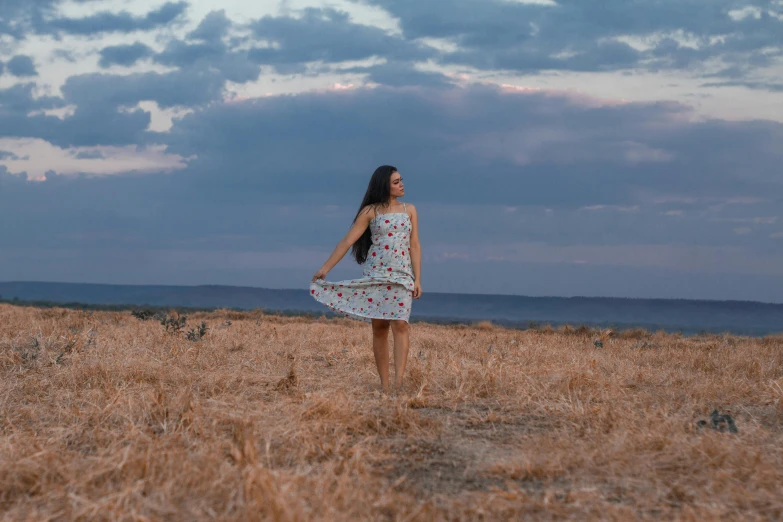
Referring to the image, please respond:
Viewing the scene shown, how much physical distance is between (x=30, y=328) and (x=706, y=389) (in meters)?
9.54

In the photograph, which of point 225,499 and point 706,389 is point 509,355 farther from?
point 225,499

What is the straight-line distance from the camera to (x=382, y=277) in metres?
7.06

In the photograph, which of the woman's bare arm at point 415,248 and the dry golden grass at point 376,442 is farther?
the woman's bare arm at point 415,248

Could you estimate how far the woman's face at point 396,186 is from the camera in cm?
710

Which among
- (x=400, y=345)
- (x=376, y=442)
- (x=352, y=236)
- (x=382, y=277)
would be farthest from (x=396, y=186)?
(x=376, y=442)

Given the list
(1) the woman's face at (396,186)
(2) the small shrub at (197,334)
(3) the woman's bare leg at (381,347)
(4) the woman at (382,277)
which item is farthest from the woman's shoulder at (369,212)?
(2) the small shrub at (197,334)

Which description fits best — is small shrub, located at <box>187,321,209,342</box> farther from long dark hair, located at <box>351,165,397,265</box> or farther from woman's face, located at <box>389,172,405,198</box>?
woman's face, located at <box>389,172,405,198</box>

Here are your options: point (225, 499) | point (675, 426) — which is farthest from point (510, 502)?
point (675, 426)

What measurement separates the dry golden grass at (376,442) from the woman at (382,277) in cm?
53

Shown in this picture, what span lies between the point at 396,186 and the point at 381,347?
63.0 inches

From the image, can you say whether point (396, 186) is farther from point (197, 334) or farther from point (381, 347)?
point (197, 334)

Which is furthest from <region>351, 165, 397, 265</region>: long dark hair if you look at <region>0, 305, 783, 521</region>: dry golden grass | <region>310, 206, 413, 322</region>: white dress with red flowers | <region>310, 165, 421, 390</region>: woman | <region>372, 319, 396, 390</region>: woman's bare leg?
<region>0, 305, 783, 521</region>: dry golden grass

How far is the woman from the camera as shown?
7047 millimetres

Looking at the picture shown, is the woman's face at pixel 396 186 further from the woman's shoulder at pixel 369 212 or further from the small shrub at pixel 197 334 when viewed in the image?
the small shrub at pixel 197 334
